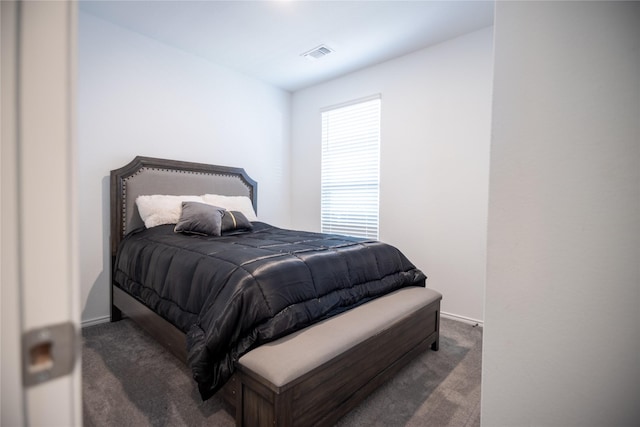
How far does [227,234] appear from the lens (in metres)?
2.65

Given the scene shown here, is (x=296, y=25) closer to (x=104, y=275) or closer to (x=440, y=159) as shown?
(x=440, y=159)

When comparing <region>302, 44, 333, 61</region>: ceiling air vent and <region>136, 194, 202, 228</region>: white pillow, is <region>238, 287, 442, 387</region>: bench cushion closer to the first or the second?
<region>136, 194, 202, 228</region>: white pillow

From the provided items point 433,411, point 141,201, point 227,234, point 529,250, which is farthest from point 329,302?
point 141,201

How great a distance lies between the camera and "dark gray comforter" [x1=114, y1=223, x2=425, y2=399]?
51.8 inches

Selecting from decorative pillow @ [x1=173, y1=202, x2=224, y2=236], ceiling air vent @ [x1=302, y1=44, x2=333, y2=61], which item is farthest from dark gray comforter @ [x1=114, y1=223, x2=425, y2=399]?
ceiling air vent @ [x1=302, y1=44, x2=333, y2=61]

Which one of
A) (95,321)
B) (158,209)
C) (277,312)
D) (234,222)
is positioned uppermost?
(158,209)

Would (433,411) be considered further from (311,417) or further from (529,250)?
(529,250)

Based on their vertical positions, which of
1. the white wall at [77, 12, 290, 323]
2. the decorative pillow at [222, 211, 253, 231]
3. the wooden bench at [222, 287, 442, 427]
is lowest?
the wooden bench at [222, 287, 442, 427]

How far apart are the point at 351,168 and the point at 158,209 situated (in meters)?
2.18

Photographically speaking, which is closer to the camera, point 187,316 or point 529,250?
point 529,250

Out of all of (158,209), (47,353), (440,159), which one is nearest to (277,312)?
(47,353)

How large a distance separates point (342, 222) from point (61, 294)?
3.47m

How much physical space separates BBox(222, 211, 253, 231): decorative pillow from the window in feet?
4.33

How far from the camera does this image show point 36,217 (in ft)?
1.07
